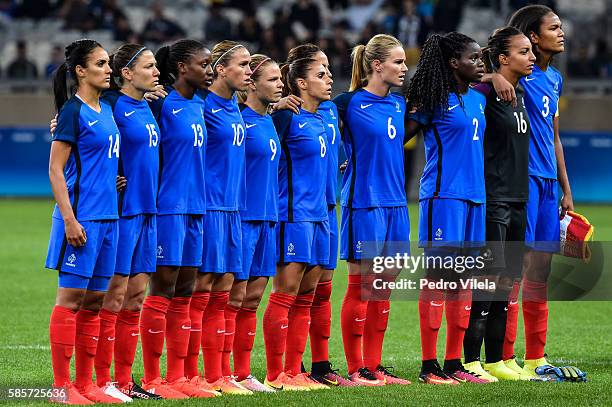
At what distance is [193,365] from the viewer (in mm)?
8000

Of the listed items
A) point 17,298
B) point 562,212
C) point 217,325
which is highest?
point 562,212

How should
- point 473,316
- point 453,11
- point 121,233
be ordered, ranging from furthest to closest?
point 453,11 < point 473,316 < point 121,233

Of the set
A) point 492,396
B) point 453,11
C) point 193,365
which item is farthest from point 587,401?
point 453,11

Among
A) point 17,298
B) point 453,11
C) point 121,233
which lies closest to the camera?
point 121,233

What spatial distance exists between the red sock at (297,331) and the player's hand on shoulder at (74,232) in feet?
5.74

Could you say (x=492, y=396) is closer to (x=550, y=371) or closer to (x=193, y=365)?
(x=550, y=371)

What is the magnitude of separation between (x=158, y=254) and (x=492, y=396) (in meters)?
2.23

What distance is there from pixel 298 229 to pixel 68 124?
1722 millimetres

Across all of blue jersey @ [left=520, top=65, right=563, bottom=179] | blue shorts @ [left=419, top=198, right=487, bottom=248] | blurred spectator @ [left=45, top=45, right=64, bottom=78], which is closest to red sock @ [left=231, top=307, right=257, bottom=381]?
blue shorts @ [left=419, top=198, right=487, bottom=248]

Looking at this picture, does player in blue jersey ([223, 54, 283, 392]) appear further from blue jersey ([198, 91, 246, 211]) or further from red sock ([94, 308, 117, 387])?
red sock ([94, 308, 117, 387])

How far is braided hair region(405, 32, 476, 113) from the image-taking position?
8.49m

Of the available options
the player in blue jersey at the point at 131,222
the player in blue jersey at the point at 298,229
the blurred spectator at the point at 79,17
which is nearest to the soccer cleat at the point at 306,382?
the player in blue jersey at the point at 298,229

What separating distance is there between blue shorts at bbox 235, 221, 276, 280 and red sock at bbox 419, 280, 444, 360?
1.11 m

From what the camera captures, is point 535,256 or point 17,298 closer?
point 535,256
